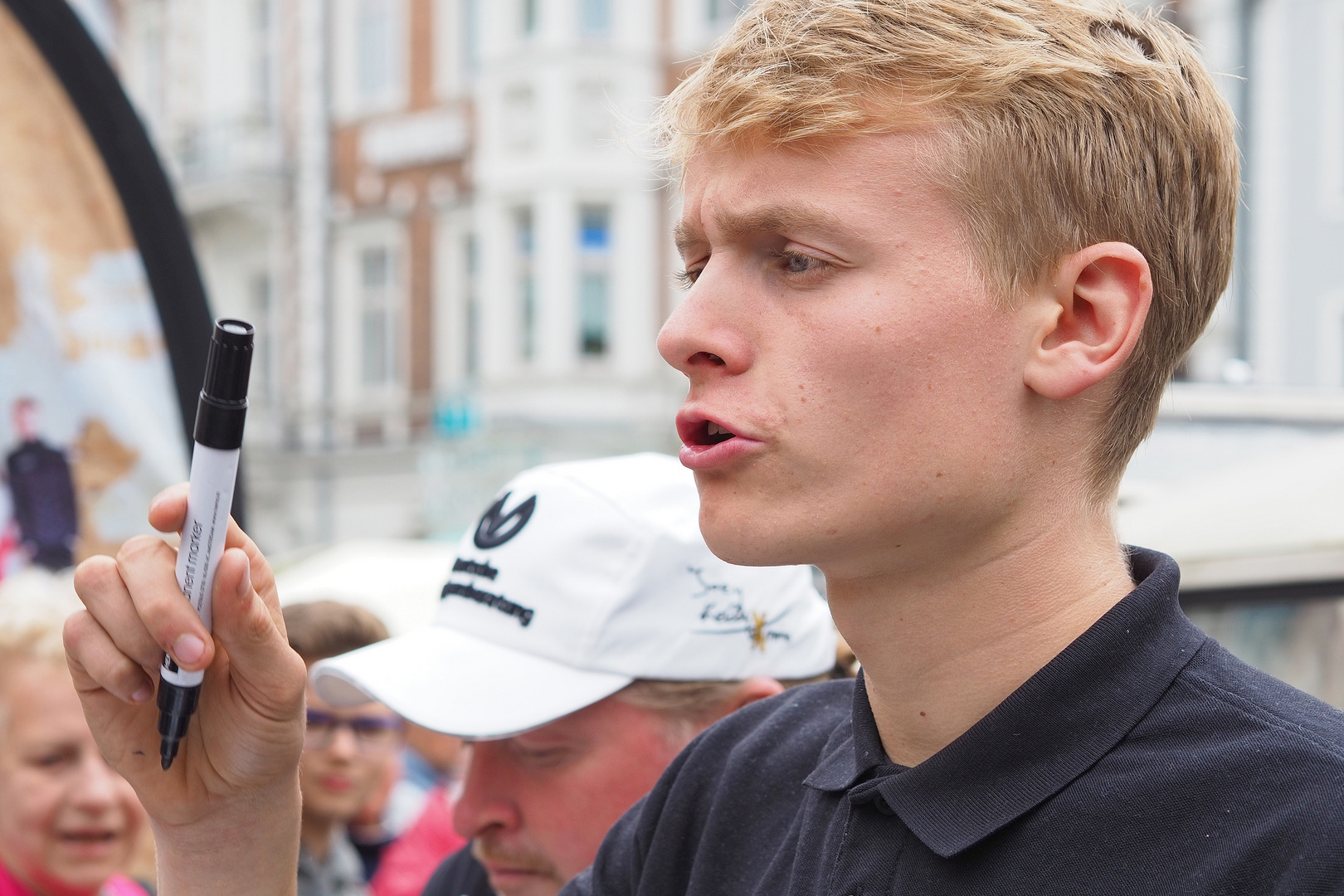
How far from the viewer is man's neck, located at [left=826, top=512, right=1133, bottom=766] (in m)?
1.15

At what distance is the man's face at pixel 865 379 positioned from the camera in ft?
3.72

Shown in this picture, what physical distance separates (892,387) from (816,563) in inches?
6.2

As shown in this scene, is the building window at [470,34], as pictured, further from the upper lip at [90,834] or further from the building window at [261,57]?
the upper lip at [90,834]

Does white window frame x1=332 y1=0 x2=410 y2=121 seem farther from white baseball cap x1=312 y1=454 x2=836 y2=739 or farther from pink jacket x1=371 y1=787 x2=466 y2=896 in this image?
white baseball cap x1=312 y1=454 x2=836 y2=739

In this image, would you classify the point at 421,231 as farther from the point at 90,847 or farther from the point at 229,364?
the point at 229,364

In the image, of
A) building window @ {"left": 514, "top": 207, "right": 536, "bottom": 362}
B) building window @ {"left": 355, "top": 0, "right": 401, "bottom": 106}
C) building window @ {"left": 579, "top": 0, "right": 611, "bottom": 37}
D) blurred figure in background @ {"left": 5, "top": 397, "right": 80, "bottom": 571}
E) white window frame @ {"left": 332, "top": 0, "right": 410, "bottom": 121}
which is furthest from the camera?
building window @ {"left": 355, "top": 0, "right": 401, "bottom": 106}

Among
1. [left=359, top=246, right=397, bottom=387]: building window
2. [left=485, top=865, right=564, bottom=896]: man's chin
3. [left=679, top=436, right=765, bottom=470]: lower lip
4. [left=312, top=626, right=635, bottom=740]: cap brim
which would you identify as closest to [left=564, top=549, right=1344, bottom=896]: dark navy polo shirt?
[left=679, top=436, right=765, bottom=470]: lower lip

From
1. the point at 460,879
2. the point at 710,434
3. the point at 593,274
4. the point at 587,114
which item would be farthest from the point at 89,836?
the point at 587,114

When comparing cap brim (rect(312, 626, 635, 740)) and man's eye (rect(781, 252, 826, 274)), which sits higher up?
man's eye (rect(781, 252, 826, 274))

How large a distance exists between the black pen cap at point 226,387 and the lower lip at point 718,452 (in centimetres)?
37

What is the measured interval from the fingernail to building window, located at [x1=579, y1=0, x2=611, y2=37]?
1999cm

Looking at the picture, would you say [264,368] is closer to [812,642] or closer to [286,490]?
[286,490]

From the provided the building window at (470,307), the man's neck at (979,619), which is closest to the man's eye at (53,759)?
the man's neck at (979,619)

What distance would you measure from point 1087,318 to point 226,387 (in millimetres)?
719
